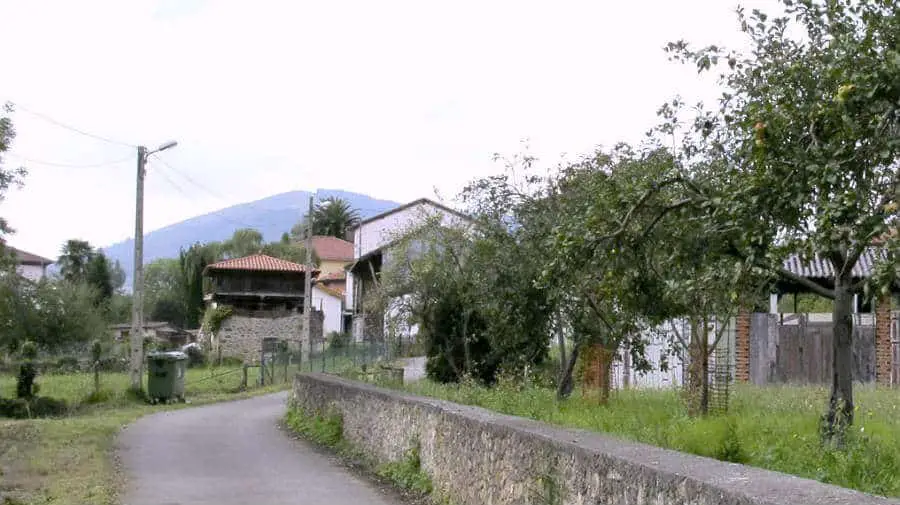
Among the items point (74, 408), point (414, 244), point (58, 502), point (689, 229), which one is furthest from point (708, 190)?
point (414, 244)

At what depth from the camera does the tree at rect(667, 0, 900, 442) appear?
7.59 meters

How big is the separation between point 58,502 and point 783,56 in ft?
28.1

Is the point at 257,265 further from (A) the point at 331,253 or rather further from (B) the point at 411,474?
(B) the point at 411,474

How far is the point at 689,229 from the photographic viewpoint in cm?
1041

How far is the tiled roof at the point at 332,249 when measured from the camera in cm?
10994

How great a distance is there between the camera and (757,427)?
34.6 feet

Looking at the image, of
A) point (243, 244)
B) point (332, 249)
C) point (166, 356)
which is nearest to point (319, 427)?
point (166, 356)

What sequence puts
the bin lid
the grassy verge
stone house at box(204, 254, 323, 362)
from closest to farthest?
the grassy verge < the bin lid < stone house at box(204, 254, 323, 362)

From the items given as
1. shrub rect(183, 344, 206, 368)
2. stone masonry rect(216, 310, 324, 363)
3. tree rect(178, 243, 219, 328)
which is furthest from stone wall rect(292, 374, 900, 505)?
tree rect(178, 243, 219, 328)

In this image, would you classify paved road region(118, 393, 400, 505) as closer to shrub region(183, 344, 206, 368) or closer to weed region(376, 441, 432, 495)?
weed region(376, 441, 432, 495)

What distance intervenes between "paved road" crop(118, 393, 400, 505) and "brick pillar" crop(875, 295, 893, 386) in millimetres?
13607

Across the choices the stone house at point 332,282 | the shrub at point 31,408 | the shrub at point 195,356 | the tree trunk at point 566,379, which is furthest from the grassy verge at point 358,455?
the stone house at point 332,282

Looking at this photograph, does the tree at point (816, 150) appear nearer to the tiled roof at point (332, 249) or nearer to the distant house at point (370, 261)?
the distant house at point (370, 261)

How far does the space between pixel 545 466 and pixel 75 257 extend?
314 ft
